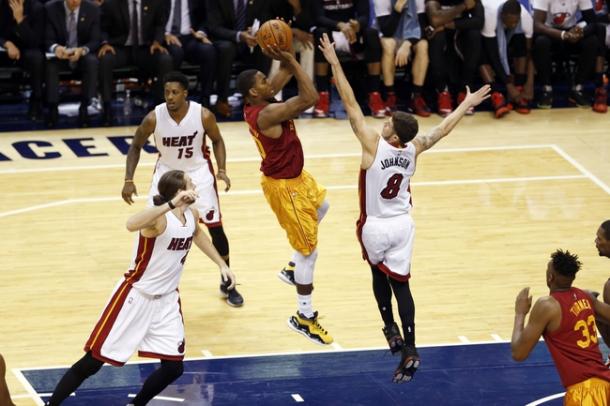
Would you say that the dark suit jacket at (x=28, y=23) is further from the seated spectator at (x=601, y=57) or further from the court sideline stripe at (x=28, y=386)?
the seated spectator at (x=601, y=57)

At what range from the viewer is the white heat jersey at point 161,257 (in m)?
8.60

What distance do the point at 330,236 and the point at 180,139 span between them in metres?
2.38

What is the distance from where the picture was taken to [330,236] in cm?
1277

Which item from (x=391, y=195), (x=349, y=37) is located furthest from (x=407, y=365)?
(x=349, y=37)

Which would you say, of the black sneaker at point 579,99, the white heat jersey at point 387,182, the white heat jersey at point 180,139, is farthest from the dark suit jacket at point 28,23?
the white heat jersey at point 387,182

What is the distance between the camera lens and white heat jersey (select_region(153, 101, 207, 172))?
10930 millimetres

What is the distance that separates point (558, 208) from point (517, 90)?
142 inches

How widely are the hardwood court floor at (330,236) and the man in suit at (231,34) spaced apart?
565 mm

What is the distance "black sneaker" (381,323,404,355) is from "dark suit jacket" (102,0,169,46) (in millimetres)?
7253

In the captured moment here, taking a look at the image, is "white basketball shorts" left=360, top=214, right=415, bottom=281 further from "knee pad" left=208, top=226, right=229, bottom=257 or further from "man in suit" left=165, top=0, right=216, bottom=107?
"man in suit" left=165, top=0, right=216, bottom=107

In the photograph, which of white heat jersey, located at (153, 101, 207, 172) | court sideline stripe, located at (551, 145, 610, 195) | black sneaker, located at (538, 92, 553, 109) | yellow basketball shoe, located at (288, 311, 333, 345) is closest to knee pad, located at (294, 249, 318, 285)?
yellow basketball shoe, located at (288, 311, 333, 345)

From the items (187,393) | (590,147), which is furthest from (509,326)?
(590,147)

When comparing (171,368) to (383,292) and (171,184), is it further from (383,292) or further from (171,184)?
(383,292)

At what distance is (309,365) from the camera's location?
33.0 ft
